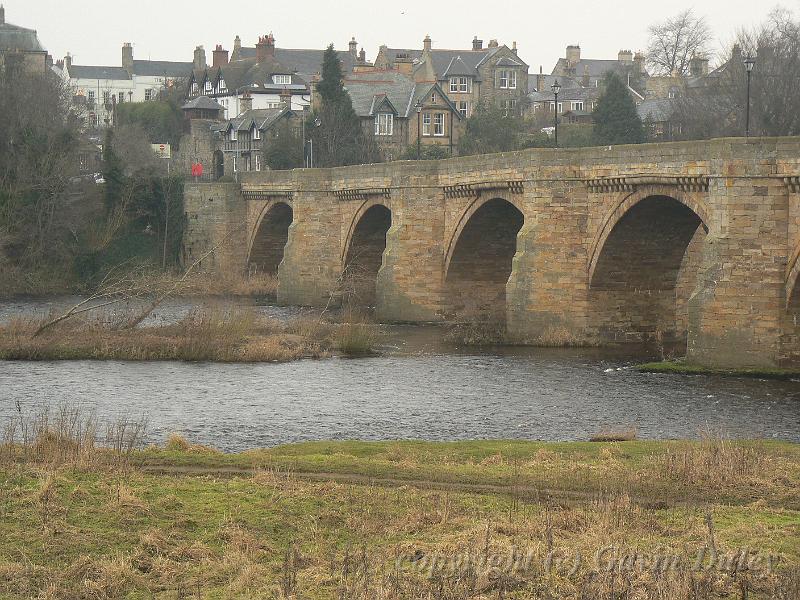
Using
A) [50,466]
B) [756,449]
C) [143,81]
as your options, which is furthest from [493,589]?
[143,81]

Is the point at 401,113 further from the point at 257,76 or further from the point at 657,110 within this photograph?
the point at 257,76

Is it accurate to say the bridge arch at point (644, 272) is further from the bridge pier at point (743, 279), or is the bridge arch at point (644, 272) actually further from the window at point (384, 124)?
the window at point (384, 124)

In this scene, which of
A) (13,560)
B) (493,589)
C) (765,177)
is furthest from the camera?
(765,177)

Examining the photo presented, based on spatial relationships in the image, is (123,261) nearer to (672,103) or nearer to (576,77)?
(672,103)

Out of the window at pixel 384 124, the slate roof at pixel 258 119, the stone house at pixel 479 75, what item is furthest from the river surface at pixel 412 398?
the stone house at pixel 479 75

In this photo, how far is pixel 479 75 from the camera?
395 ft

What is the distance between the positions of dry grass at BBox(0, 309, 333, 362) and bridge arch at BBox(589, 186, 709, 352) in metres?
10.1

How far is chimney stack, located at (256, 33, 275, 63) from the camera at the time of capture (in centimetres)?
12025

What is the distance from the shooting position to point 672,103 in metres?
94.9

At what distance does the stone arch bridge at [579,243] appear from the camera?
38438 millimetres

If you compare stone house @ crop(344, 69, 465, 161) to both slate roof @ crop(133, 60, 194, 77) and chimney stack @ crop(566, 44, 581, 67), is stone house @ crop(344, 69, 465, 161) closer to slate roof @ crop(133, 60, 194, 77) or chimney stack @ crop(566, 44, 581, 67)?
chimney stack @ crop(566, 44, 581, 67)

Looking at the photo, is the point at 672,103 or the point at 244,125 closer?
the point at 672,103

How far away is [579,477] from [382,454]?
4852 millimetres

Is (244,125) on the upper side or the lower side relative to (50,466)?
upper
